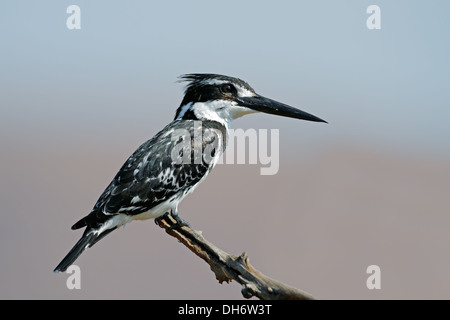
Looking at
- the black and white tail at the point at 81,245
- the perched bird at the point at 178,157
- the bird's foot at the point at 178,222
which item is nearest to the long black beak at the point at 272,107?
the perched bird at the point at 178,157

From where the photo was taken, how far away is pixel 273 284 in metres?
3.76

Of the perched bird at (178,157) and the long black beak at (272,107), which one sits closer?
the perched bird at (178,157)

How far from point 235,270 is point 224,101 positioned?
1.61 metres

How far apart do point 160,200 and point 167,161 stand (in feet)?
1.11

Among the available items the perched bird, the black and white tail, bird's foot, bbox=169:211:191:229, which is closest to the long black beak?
the perched bird

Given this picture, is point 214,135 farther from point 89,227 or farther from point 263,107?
point 89,227

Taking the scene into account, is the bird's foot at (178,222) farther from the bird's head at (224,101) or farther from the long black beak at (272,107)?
the long black beak at (272,107)

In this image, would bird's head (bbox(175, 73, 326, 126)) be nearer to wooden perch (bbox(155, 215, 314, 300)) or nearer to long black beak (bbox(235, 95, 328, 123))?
long black beak (bbox(235, 95, 328, 123))

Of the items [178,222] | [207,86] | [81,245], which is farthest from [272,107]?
[81,245]

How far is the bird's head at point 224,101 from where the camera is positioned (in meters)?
4.89

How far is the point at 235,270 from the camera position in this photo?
405 cm
